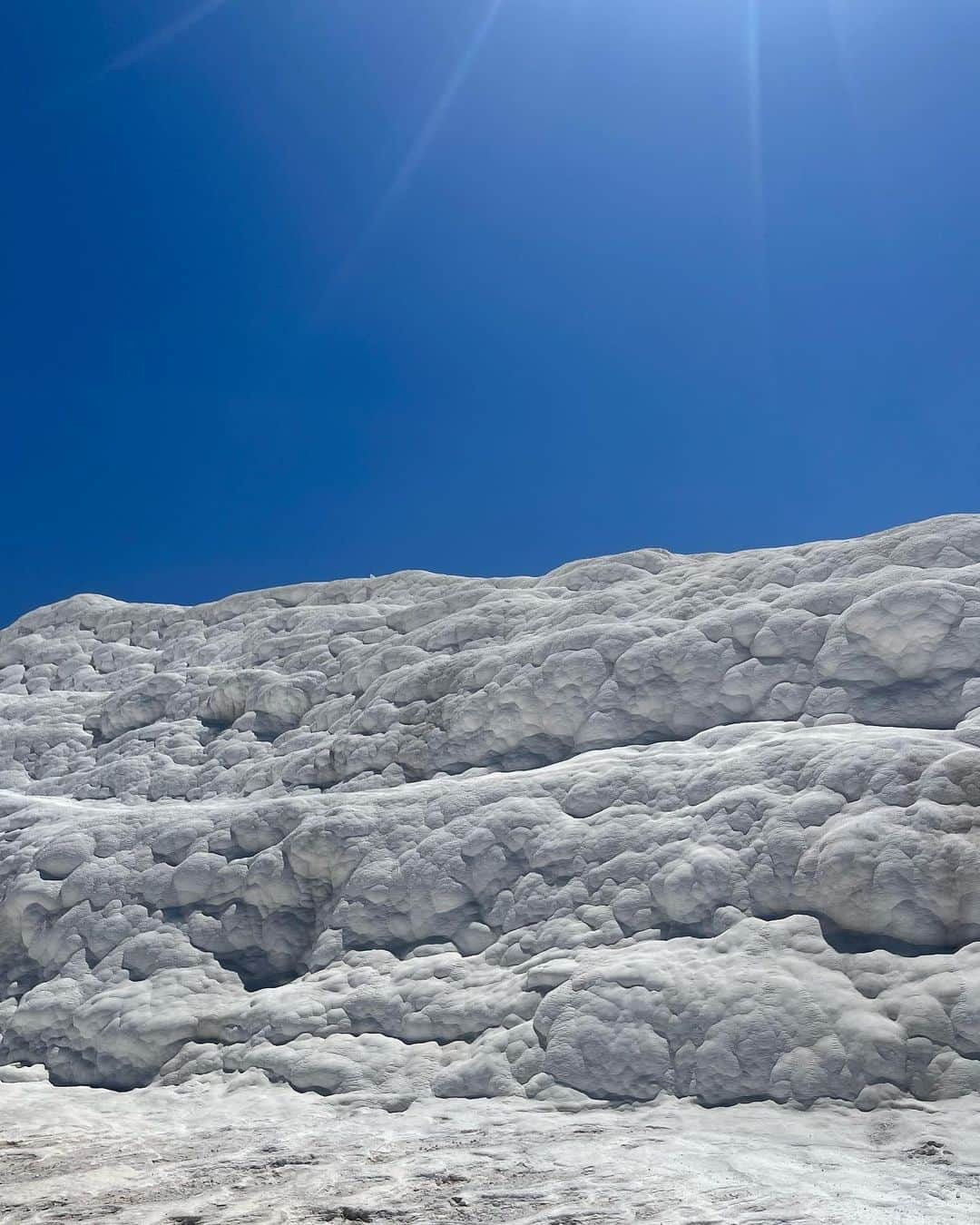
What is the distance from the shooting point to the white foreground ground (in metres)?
4.25

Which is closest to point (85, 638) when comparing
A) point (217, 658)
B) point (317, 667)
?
point (217, 658)

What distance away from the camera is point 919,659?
9.34 metres

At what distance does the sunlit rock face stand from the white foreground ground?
0.39 metres

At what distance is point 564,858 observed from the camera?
26.6 ft

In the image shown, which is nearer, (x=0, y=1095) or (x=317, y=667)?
(x=0, y=1095)

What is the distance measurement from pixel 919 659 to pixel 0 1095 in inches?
365

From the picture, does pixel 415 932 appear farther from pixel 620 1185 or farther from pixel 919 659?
pixel 919 659

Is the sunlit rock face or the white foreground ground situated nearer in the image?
the white foreground ground

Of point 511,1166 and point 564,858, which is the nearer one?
point 511,1166

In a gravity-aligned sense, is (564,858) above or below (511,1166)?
above

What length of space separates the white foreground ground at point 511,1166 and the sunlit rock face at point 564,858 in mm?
387

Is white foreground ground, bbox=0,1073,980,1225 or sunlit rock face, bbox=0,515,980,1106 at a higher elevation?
sunlit rock face, bbox=0,515,980,1106

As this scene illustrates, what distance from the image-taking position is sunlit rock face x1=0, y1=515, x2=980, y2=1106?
6164 millimetres

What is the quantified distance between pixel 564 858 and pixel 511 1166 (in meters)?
3.33
